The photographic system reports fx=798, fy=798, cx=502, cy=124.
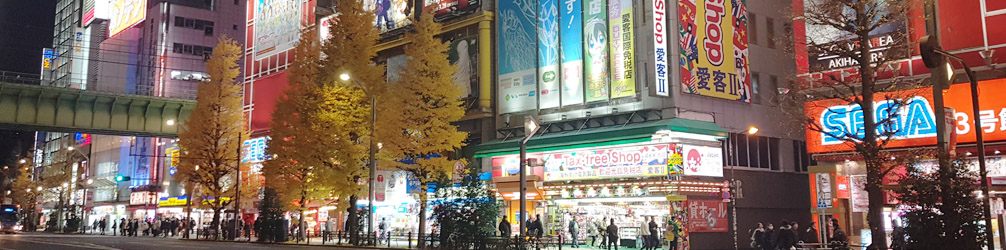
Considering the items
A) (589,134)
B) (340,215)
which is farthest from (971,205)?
(340,215)

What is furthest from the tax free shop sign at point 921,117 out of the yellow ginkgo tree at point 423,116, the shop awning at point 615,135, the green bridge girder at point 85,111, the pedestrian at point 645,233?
the green bridge girder at point 85,111

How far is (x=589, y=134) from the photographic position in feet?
103

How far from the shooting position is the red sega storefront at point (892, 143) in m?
23.1

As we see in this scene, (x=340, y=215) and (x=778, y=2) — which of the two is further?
(x=340, y=215)

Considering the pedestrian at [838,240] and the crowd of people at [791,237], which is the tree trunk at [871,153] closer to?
the pedestrian at [838,240]

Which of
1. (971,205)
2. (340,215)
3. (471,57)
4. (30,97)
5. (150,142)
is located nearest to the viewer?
(971,205)

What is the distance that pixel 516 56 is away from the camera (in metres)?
36.6

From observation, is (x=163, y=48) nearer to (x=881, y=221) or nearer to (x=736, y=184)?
(x=736, y=184)

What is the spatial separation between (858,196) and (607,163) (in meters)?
9.37

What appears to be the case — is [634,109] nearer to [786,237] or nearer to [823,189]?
[823,189]

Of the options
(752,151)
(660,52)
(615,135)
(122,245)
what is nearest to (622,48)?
(660,52)

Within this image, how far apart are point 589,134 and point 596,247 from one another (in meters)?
4.87

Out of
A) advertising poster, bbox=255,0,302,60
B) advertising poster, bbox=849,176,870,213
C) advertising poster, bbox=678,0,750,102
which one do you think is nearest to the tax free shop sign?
advertising poster, bbox=849,176,870,213

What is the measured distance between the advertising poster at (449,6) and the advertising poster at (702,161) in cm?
1342
